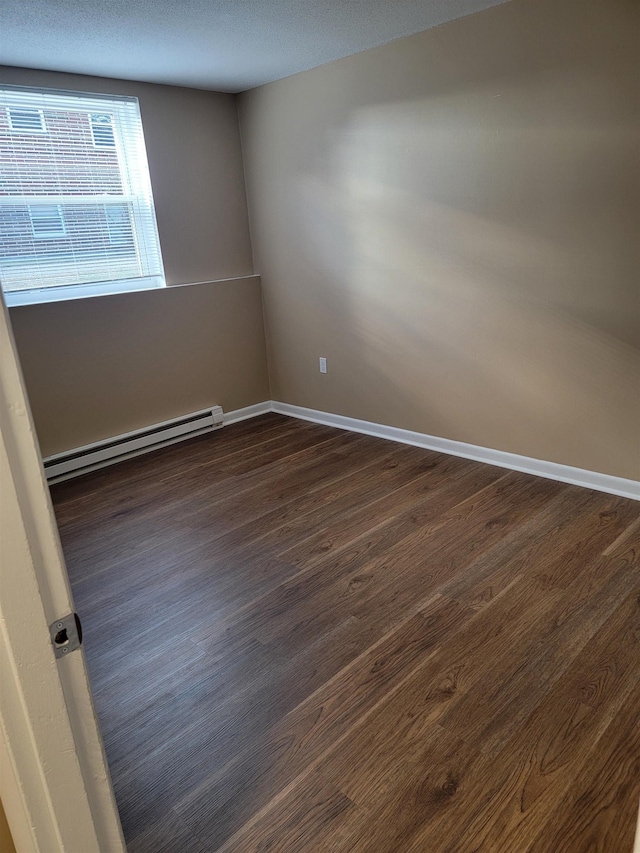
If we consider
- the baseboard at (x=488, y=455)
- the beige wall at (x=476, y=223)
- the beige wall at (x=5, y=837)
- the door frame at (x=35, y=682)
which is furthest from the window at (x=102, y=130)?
the beige wall at (x=5, y=837)

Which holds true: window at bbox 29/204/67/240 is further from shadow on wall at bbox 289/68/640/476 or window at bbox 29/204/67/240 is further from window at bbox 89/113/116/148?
shadow on wall at bbox 289/68/640/476

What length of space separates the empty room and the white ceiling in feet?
0.08

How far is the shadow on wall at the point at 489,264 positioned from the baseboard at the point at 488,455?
51mm

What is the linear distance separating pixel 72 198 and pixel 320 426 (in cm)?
219

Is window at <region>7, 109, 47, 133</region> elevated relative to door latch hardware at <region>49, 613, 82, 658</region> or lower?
elevated

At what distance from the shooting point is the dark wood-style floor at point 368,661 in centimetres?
148

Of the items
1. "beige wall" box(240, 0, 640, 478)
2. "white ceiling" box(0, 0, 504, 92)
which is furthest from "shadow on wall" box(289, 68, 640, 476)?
"white ceiling" box(0, 0, 504, 92)

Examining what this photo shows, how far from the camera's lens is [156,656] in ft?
6.89

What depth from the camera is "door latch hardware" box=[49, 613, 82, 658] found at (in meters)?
0.79

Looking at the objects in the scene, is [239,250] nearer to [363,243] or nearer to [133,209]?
[133,209]

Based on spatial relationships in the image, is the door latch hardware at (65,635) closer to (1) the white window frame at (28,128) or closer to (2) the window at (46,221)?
(2) the window at (46,221)

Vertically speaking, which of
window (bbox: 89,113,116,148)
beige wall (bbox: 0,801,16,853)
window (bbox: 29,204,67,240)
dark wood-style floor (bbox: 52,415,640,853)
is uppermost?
window (bbox: 89,113,116,148)

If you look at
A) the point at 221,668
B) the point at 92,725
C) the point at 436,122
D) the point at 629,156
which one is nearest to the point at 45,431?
the point at 221,668

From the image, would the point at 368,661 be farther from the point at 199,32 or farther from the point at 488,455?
the point at 199,32
